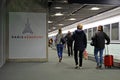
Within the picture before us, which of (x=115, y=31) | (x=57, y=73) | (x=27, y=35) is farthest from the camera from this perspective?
(x=115, y=31)

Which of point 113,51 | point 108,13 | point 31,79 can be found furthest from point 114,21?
point 31,79

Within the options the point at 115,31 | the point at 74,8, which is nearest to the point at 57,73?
the point at 74,8

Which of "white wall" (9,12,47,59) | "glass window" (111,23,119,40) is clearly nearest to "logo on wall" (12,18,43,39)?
"white wall" (9,12,47,59)

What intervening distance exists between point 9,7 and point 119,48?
4995 mm

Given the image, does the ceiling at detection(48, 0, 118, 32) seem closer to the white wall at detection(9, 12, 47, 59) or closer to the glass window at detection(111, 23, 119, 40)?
the glass window at detection(111, 23, 119, 40)

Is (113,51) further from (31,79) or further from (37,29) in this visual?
(31,79)

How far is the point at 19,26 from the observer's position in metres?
11.4

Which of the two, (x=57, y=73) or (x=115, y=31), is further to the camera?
(x=115, y=31)

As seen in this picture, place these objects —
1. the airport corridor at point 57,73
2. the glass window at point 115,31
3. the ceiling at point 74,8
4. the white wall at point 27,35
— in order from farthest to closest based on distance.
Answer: the glass window at point 115,31
the ceiling at point 74,8
the white wall at point 27,35
the airport corridor at point 57,73

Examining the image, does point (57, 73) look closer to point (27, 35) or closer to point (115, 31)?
point (27, 35)

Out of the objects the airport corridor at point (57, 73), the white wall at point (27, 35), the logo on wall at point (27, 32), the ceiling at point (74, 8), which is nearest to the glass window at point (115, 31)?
the ceiling at point (74, 8)

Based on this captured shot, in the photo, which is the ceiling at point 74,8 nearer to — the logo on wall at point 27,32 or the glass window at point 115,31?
the glass window at point 115,31

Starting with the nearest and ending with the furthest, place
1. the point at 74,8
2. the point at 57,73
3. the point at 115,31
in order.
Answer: the point at 57,73 < the point at 74,8 < the point at 115,31

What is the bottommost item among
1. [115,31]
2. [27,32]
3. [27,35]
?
[27,35]
